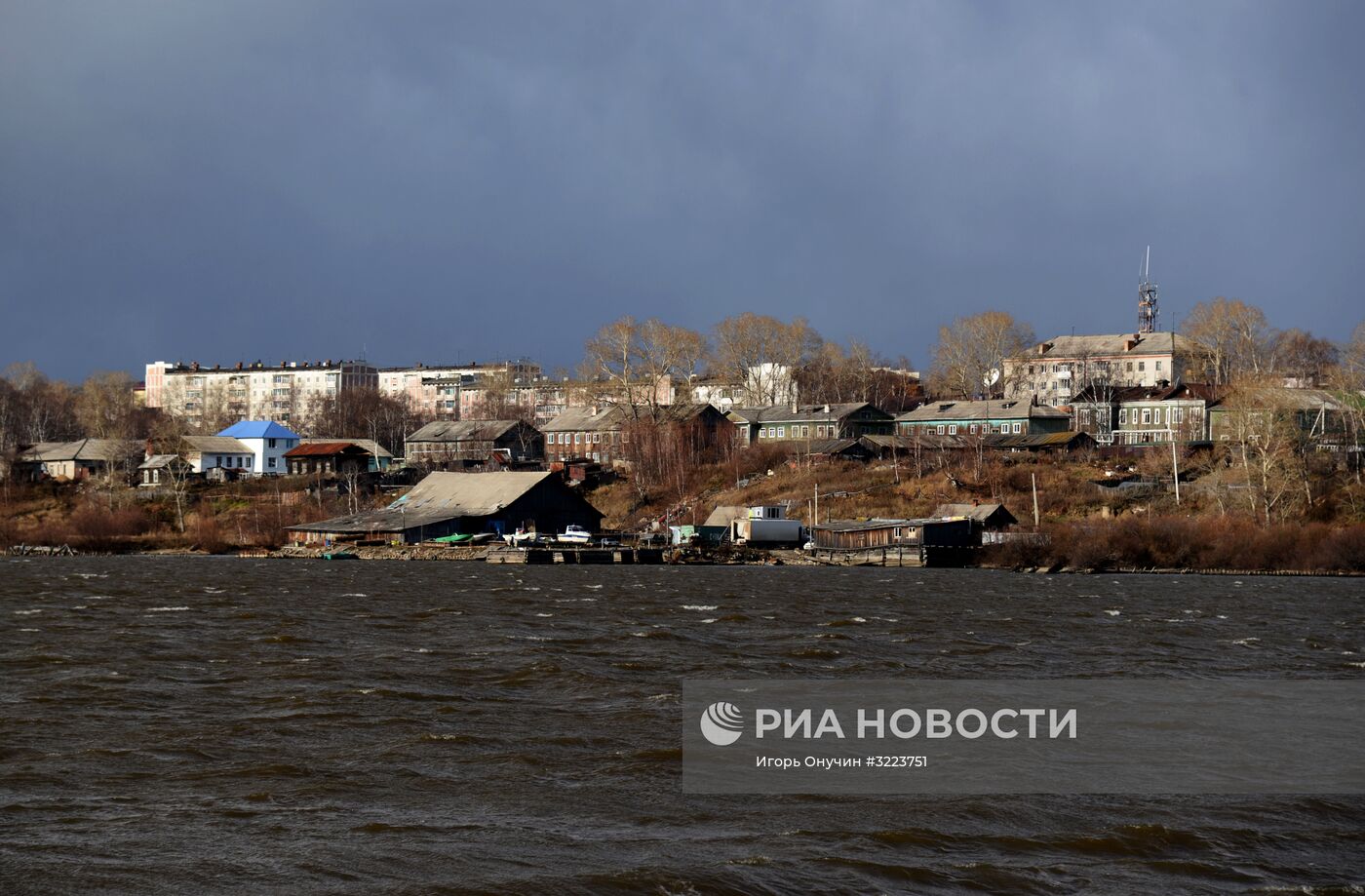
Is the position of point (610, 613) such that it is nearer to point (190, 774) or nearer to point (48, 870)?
point (190, 774)

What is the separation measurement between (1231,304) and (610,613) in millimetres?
99510

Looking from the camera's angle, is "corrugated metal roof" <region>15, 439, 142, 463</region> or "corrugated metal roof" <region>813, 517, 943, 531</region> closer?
"corrugated metal roof" <region>813, 517, 943, 531</region>

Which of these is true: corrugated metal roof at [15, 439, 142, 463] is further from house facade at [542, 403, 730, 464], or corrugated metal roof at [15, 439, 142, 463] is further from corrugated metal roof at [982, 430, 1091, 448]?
corrugated metal roof at [982, 430, 1091, 448]

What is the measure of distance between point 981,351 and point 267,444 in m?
66.0

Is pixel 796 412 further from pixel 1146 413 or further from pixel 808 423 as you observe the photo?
pixel 1146 413

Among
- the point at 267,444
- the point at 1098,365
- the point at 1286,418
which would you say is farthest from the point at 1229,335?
the point at 267,444

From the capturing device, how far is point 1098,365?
134875 millimetres

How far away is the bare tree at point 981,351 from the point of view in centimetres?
13400

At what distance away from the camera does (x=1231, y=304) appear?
12488 cm

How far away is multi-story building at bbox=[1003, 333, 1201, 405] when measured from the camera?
131625mm

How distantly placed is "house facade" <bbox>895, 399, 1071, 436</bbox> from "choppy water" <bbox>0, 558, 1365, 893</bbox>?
226ft

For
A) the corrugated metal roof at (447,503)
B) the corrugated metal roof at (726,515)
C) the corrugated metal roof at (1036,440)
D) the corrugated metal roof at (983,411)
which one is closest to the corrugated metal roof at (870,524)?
the corrugated metal roof at (726,515)

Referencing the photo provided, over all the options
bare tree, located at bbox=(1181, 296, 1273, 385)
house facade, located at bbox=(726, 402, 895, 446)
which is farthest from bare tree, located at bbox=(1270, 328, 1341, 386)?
house facade, located at bbox=(726, 402, 895, 446)

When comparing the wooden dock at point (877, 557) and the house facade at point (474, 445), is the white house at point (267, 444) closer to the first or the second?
the house facade at point (474, 445)
